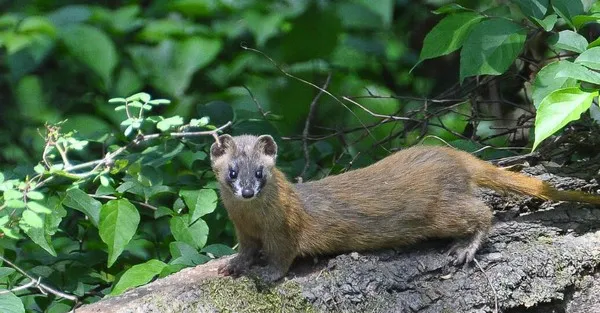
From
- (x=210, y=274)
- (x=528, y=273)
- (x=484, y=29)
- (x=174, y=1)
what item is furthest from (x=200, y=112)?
Result: (x=528, y=273)

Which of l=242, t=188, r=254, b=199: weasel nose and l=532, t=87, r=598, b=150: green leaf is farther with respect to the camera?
l=242, t=188, r=254, b=199: weasel nose

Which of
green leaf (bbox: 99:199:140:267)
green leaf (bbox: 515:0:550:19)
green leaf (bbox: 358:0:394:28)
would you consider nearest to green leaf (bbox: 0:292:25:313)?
green leaf (bbox: 99:199:140:267)

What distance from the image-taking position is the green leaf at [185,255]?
4.84 metres

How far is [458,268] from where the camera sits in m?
4.41

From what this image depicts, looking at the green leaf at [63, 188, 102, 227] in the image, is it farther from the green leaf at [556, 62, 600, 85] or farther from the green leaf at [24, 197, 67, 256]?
the green leaf at [556, 62, 600, 85]

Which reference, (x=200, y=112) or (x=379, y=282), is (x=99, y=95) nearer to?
(x=200, y=112)

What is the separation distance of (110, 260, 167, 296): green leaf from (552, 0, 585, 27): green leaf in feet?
7.61

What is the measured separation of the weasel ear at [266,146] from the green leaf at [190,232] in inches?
26.3

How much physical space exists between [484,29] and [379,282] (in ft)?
4.45

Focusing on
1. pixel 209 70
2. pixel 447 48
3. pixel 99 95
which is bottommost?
pixel 99 95

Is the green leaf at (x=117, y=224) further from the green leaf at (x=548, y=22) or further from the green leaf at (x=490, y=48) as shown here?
the green leaf at (x=548, y=22)

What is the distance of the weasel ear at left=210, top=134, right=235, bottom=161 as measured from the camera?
4727 millimetres

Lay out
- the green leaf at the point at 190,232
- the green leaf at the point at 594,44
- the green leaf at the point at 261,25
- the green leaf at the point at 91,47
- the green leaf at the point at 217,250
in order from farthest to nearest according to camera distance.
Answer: the green leaf at the point at 91,47
the green leaf at the point at 190,232
the green leaf at the point at 217,250
the green leaf at the point at 594,44
the green leaf at the point at 261,25

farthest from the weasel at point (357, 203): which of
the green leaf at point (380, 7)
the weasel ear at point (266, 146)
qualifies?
the green leaf at point (380, 7)
